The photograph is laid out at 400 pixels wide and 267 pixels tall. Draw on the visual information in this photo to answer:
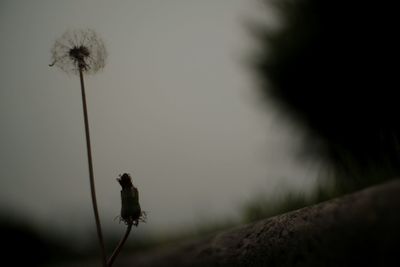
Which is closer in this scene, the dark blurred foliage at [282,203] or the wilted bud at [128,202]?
the wilted bud at [128,202]

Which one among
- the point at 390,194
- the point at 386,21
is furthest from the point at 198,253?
the point at 386,21

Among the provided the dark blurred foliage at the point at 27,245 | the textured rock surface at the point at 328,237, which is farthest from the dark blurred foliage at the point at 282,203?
the dark blurred foliage at the point at 27,245

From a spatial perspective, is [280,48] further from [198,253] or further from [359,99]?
[198,253]

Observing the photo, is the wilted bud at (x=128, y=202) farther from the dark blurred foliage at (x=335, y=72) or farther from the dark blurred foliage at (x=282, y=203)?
the dark blurred foliage at (x=335, y=72)

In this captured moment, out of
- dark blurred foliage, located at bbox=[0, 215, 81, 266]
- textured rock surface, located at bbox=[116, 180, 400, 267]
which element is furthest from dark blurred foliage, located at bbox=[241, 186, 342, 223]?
dark blurred foliage, located at bbox=[0, 215, 81, 266]

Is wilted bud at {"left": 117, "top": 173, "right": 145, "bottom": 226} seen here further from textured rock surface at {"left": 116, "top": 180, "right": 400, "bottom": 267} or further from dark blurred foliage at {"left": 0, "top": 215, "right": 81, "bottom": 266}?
dark blurred foliage at {"left": 0, "top": 215, "right": 81, "bottom": 266}

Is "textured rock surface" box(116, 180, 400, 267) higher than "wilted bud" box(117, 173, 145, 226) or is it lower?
lower
